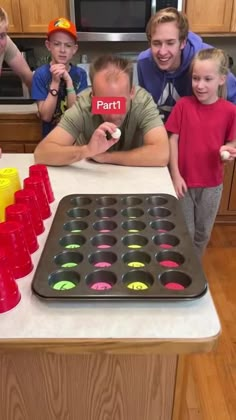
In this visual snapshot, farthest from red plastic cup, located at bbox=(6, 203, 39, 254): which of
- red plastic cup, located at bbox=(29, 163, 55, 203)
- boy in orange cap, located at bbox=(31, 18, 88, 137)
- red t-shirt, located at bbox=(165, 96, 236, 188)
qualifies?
boy in orange cap, located at bbox=(31, 18, 88, 137)

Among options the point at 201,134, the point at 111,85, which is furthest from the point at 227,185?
the point at 111,85

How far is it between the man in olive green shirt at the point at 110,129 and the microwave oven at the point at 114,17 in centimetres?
122

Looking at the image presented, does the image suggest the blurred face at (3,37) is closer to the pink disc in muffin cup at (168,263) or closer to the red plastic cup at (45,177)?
the red plastic cup at (45,177)

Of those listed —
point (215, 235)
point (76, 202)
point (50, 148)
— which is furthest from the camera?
point (215, 235)

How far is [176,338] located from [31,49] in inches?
111

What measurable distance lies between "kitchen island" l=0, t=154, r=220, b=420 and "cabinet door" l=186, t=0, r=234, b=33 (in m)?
2.26

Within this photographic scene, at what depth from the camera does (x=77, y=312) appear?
778 mm

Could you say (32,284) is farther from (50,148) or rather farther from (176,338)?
(50,148)

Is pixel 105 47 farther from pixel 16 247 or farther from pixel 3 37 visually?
pixel 16 247

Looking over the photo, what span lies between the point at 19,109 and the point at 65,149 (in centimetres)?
132

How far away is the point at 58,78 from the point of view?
2.10 m

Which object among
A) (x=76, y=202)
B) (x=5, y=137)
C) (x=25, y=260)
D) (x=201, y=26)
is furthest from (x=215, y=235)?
(x=25, y=260)

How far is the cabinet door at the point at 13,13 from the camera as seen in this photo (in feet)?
8.79

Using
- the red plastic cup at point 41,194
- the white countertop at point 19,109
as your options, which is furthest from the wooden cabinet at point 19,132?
the red plastic cup at point 41,194
